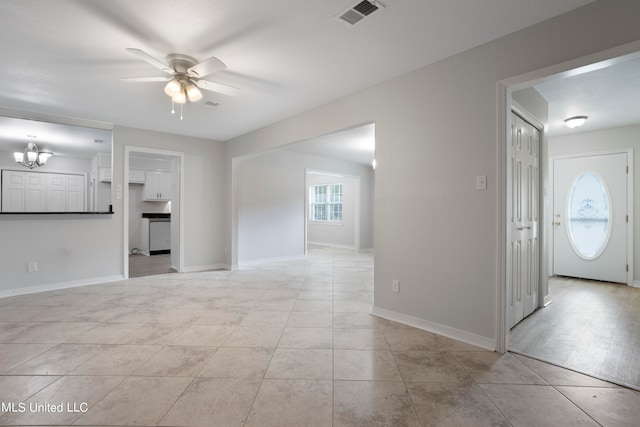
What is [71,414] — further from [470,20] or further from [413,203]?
[470,20]

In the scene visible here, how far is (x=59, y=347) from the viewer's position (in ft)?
8.13

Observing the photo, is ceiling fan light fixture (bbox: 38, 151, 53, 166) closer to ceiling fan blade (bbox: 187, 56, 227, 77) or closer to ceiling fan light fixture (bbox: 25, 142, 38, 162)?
ceiling fan light fixture (bbox: 25, 142, 38, 162)

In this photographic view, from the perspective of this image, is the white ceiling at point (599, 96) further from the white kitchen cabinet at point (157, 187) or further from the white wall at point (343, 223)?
the white kitchen cabinet at point (157, 187)

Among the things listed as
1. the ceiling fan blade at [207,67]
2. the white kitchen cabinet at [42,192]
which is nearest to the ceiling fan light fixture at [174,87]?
the ceiling fan blade at [207,67]

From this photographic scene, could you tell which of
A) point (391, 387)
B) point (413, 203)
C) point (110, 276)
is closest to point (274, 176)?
point (110, 276)

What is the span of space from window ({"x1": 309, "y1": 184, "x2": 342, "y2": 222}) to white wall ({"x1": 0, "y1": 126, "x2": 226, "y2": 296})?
434 centimetres

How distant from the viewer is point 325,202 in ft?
33.0

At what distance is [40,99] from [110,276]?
268 centimetres

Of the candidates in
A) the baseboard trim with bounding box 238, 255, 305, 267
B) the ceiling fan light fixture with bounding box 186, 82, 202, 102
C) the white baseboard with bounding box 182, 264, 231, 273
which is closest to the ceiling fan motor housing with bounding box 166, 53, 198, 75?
the ceiling fan light fixture with bounding box 186, 82, 202, 102

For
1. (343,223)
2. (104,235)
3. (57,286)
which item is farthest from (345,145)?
(57,286)

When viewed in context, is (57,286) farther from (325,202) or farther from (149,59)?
(325,202)

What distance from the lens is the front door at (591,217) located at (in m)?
4.73

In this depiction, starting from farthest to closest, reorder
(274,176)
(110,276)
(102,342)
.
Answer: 1. (274,176)
2. (110,276)
3. (102,342)

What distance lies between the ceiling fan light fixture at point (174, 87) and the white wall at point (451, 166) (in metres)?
1.89
